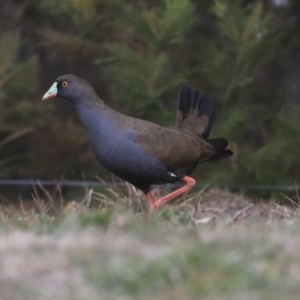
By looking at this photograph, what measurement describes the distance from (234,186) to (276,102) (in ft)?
7.42

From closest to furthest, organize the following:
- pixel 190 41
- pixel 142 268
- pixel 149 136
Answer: pixel 142 268 → pixel 149 136 → pixel 190 41

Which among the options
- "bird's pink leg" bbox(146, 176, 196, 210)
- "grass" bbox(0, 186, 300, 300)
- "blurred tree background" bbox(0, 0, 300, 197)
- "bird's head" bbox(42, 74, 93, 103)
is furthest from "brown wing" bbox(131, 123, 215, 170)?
"blurred tree background" bbox(0, 0, 300, 197)

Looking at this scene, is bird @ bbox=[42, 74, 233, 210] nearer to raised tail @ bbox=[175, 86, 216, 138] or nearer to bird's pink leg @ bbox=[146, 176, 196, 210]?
bird's pink leg @ bbox=[146, 176, 196, 210]

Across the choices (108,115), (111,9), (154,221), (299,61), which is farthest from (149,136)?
(299,61)

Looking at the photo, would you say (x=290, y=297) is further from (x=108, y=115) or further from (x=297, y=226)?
(x=108, y=115)

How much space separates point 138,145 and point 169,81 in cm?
370

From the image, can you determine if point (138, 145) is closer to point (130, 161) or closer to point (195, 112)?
point (130, 161)

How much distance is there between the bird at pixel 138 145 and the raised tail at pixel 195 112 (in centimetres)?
16

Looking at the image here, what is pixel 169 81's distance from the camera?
34.6 feet

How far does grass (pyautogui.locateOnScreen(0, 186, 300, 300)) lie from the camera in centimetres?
379

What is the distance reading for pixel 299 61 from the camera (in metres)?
15.0

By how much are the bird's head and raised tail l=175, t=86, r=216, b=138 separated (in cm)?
98

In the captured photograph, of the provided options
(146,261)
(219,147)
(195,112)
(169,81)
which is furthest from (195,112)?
(146,261)

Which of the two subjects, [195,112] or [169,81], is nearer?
[195,112]
